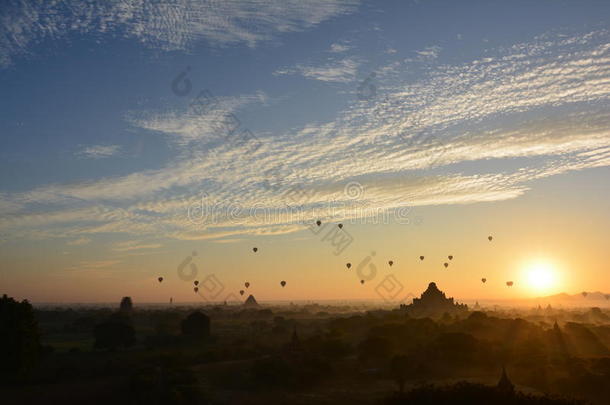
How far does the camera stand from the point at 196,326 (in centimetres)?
9594

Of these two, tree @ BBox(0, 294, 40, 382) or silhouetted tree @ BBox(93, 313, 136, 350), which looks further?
silhouetted tree @ BBox(93, 313, 136, 350)

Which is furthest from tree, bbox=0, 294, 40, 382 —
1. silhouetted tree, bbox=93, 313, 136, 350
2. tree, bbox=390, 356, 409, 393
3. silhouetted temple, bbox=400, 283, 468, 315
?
silhouetted temple, bbox=400, 283, 468, 315

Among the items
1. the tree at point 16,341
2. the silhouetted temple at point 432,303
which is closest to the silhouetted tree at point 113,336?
the tree at point 16,341

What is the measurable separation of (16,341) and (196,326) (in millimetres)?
44688

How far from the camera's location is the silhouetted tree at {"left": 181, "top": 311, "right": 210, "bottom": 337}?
9538 cm

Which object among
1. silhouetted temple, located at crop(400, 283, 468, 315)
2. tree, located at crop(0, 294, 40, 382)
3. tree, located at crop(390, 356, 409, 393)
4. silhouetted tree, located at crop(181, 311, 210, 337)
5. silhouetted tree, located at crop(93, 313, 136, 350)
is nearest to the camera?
tree, located at crop(390, 356, 409, 393)

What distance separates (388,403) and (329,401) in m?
21.1

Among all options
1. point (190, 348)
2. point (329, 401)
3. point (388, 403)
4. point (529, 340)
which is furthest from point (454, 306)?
point (388, 403)

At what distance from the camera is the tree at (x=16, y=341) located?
52969 mm

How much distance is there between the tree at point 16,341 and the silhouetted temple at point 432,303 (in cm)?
13605

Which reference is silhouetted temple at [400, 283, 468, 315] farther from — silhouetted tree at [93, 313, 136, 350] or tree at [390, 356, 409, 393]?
→ tree at [390, 356, 409, 393]

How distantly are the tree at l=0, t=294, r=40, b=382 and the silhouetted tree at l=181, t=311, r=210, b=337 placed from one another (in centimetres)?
4122

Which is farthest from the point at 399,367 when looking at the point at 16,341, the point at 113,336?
the point at 113,336

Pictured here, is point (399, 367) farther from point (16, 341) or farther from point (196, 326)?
point (196, 326)
